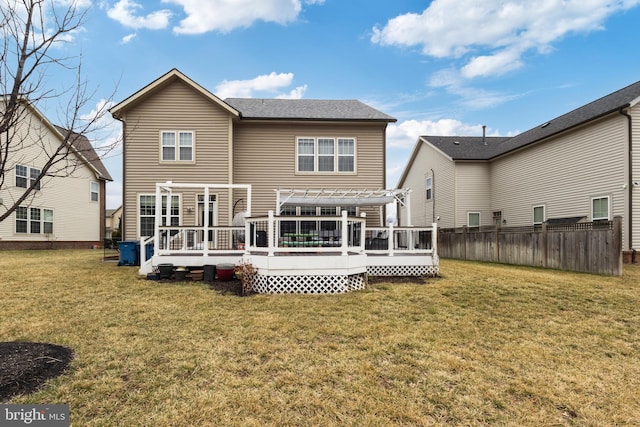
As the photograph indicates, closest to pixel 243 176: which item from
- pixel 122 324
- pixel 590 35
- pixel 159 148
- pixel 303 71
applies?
pixel 159 148

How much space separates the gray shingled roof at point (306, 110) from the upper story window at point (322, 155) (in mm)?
964

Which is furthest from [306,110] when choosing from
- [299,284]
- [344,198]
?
[299,284]

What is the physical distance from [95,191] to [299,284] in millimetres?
25031

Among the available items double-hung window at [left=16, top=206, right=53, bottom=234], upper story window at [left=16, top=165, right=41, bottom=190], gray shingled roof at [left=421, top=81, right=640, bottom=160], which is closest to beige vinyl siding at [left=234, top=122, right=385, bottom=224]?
gray shingled roof at [left=421, top=81, right=640, bottom=160]

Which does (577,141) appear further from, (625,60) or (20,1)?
(20,1)

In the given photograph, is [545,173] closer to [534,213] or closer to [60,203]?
[534,213]

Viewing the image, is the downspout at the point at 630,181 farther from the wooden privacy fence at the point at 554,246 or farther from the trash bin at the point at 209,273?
the trash bin at the point at 209,273

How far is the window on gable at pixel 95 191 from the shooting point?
83.4 ft

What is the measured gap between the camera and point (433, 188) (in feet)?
78.3

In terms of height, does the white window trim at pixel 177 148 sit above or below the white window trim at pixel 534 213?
above

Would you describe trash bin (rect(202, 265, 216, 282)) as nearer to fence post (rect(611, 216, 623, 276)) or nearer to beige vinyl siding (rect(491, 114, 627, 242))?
fence post (rect(611, 216, 623, 276))

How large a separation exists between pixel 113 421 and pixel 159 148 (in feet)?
40.4

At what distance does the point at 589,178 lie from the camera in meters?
14.7

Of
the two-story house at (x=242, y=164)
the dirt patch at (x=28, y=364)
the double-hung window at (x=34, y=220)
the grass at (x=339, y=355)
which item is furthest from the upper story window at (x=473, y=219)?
the double-hung window at (x=34, y=220)
